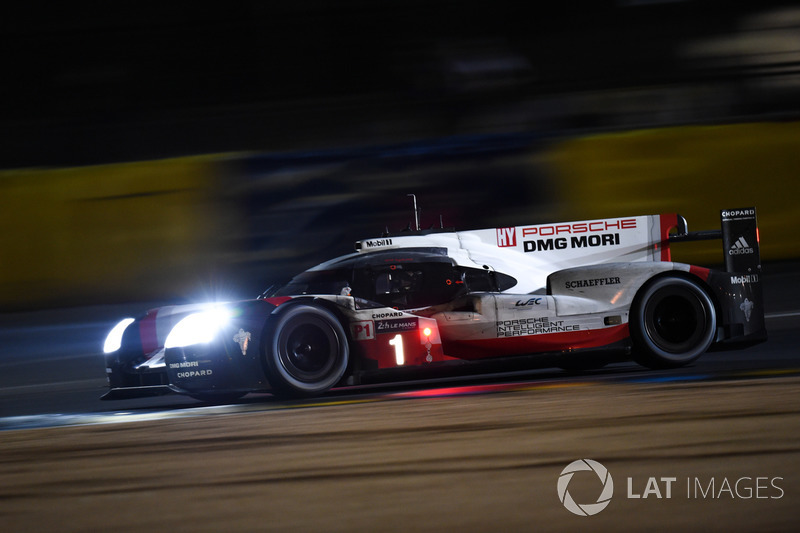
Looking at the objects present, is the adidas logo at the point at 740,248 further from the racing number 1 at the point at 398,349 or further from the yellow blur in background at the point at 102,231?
the yellow blur in background at the point at 102,231

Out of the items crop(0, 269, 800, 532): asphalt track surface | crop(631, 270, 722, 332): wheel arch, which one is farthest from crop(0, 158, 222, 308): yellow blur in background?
crop(631, 270, 722, 332): wheel arch

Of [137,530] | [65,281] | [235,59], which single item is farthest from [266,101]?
Answer: [137,530]

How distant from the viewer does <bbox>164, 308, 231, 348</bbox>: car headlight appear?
6.31 metres

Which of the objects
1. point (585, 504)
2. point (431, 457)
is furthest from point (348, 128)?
point (585, 504)

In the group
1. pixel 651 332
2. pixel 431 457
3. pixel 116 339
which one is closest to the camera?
pixel 431 457

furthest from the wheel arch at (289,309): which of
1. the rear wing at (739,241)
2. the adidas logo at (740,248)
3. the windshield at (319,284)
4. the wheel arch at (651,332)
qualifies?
the adidas logo at (740,248)

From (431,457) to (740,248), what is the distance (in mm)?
4205

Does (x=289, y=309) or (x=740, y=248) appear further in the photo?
(x=740, y=248)

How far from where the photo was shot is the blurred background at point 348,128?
10.2 m

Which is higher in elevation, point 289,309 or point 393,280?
point 393,280

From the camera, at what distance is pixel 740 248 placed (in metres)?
7.34

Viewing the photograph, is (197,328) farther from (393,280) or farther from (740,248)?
A: (740,248)

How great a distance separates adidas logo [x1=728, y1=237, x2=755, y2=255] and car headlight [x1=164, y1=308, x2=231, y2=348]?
3.89m

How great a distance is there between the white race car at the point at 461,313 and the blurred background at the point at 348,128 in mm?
2702
